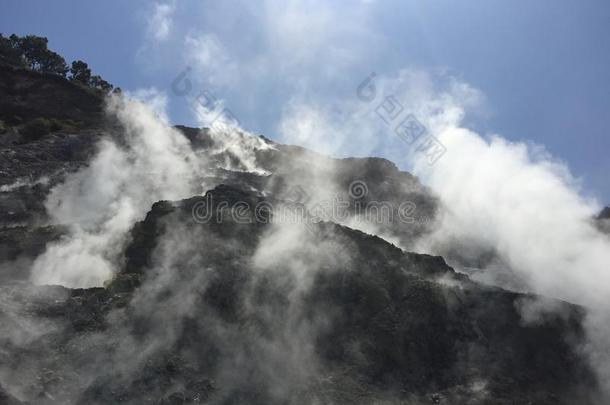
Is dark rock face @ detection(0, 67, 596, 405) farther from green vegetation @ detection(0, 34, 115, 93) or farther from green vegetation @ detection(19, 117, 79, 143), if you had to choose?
→ green vegetation @ detection(0, 34, 115, 93)

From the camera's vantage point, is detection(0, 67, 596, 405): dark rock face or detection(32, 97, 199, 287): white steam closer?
detection(0, 67, 596, 405): dark rock face

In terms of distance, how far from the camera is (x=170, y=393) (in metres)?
15.5

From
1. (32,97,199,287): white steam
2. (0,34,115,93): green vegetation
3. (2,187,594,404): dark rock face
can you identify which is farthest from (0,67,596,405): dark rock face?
(0,34,115,93): green vegetation

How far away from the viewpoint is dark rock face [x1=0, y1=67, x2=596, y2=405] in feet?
52.5

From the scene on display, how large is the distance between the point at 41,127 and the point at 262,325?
27.1 meters

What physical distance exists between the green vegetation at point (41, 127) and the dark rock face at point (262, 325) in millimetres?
10693

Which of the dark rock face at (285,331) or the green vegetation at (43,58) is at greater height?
the green vegetation at (43,58)

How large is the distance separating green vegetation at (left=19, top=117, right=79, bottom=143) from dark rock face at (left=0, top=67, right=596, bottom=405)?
10.7 metres

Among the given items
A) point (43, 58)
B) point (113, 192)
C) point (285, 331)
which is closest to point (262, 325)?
point (285, 331)

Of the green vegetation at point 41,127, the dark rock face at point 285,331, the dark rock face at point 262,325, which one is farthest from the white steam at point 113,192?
the green vegetation at point 41,127

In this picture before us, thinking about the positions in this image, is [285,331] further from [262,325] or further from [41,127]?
[41,127]

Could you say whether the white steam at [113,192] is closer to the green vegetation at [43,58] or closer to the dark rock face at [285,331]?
the dark rock face at [285,331]

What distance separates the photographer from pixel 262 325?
752 inches

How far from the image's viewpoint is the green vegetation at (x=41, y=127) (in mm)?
36719
